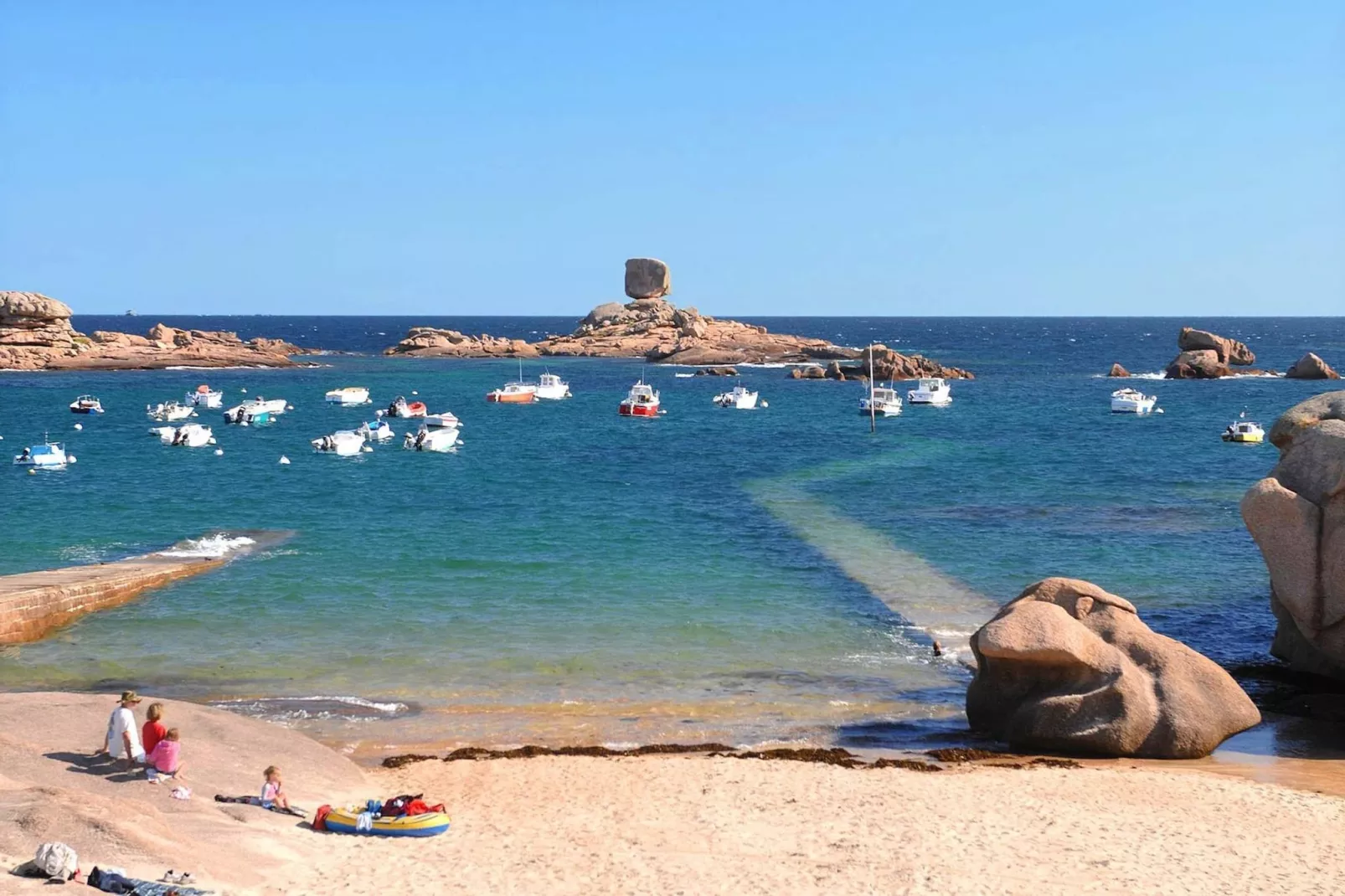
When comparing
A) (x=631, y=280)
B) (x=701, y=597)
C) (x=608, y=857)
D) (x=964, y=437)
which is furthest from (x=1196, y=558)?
(x=631, y=280)

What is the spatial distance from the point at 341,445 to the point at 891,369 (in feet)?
240

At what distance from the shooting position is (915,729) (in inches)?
955

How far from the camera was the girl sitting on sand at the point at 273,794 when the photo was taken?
59.2ft

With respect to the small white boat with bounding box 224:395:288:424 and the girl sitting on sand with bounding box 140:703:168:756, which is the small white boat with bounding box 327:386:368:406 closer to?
the small white boat with bounding box 224:395:288:424

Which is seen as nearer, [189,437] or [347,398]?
[189,437]

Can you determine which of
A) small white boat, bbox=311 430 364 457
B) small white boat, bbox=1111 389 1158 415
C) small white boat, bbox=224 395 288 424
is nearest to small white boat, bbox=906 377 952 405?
small white boat, bbox=1111 389 1158 415

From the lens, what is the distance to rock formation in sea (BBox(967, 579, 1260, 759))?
867 inches

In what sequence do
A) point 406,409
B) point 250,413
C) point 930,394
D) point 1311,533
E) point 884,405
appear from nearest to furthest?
point 1311,533 < point 250,413 < point 406,409 < point 884,405 < point 930,394

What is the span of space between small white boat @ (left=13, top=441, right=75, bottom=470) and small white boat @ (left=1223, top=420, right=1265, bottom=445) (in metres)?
61.6

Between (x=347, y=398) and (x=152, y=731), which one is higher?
(x=347, y=398)

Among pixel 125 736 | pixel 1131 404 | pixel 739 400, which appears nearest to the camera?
pixel 125 736

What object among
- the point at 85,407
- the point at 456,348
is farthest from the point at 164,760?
the point at 456,348

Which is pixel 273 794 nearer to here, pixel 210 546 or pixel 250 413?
pixel 210 546

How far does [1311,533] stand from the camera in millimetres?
25203
